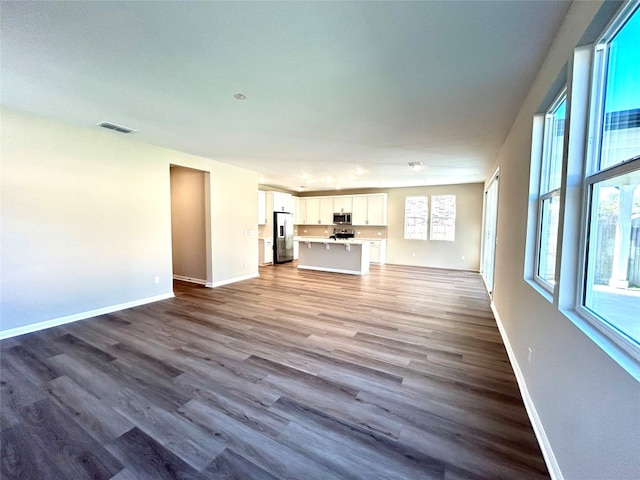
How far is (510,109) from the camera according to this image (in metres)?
2.86

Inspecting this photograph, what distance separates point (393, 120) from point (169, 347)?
3578 mm

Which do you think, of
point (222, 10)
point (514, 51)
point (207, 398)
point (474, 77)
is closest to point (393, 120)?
A: point (474, 77)

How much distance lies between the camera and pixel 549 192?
6.77ft

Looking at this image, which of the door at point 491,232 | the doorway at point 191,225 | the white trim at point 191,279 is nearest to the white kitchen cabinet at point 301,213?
the doorway at point 191,225

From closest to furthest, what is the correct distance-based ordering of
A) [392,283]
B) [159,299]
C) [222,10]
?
[222,10] → [159,299] → [392,283]

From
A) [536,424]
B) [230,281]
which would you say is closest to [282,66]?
[536,424]

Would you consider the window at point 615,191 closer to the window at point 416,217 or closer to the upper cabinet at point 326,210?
the window at point 416,217

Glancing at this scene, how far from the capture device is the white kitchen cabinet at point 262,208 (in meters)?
8.07

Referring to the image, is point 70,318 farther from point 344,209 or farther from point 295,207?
point 344,209

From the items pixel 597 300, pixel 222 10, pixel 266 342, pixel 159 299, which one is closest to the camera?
pixel 597 300

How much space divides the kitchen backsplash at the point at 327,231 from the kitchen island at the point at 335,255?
1.88 meters

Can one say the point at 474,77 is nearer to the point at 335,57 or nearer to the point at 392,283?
the point at 335,57

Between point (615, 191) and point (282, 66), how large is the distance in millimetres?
2177

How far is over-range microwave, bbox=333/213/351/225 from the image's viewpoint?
942 cm
